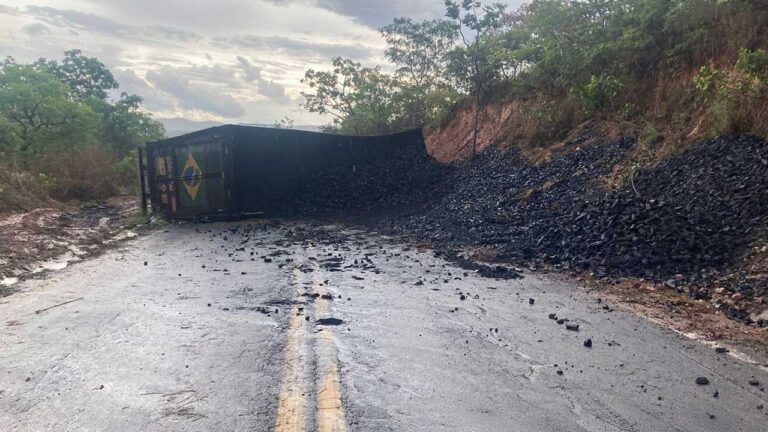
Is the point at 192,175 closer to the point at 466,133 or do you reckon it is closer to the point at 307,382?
the point at 466,133

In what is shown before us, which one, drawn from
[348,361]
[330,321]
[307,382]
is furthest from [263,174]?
[307,382]

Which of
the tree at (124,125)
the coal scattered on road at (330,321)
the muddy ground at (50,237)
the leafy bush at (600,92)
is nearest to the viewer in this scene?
the coal scattered on road at (330,321)

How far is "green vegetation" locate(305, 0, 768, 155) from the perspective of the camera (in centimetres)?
1077

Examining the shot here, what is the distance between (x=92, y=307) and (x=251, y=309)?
198 cm

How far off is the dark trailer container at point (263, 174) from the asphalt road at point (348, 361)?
26.3 feet

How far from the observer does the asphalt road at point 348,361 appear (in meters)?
3.35

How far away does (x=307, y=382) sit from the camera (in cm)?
378

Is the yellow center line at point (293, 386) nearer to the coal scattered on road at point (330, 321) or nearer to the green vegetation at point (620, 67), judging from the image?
the coal scattered on road at point (330, 321)

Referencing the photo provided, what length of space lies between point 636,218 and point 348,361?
245 inches

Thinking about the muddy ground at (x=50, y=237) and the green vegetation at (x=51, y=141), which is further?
the green vegetation at (x=51, y=141)

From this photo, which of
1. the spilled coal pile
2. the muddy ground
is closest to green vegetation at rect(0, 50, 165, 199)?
the muddy ground

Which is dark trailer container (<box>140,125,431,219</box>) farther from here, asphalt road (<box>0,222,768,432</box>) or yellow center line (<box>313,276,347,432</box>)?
yellow center line (<box>313,276,347,432</box>)

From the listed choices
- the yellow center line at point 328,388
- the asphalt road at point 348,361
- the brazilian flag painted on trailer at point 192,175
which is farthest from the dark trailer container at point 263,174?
the yellow center line at point 328,388

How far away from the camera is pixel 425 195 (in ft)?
56.2
